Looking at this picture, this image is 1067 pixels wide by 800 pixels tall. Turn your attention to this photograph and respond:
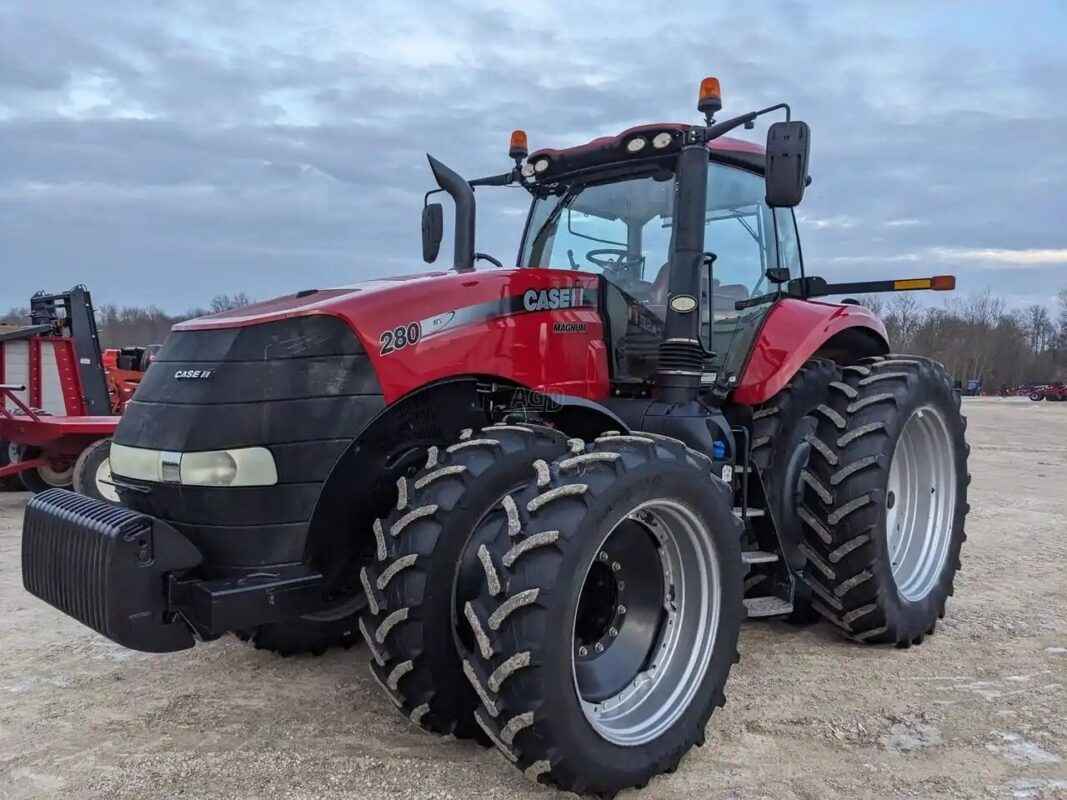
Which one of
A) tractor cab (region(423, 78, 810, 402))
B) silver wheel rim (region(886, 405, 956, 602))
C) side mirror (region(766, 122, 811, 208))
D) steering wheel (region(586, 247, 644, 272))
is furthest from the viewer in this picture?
silver wheel rim (region(886, 405, 956, 602))

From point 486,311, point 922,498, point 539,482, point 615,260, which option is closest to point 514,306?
point 486,311

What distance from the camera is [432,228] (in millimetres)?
4500

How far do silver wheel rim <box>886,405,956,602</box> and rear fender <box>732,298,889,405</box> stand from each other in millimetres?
700

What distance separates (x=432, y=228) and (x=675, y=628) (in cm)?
235

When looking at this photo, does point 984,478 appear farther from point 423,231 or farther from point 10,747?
point 10,747

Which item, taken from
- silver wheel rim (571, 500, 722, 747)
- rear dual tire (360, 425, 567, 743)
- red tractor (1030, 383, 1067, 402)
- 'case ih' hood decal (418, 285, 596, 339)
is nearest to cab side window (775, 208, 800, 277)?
'case ih' hood decal (418, 285, 596, 339)

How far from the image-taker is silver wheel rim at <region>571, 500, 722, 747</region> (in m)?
3.08

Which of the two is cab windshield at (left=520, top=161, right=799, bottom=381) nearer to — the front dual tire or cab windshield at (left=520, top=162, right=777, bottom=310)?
cab windshield at (left=520, top=162, right=777, bottom=310)

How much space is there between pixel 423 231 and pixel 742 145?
167 cm

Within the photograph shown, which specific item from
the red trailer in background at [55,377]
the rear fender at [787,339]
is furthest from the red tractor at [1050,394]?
the rear fender at [787,339]

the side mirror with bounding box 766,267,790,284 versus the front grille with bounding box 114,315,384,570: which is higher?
the side mirror with bounding box 766,267,790,284

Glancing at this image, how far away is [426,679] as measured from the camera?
292cm

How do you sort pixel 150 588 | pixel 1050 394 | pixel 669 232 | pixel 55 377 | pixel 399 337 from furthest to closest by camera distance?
pixel 1050 394 → pixel 55 377 → pixel 669 232 → pixel 399 337 → pixel 150 588

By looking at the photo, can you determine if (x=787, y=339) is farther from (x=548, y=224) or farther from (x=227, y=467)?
(x=227, y=467)
